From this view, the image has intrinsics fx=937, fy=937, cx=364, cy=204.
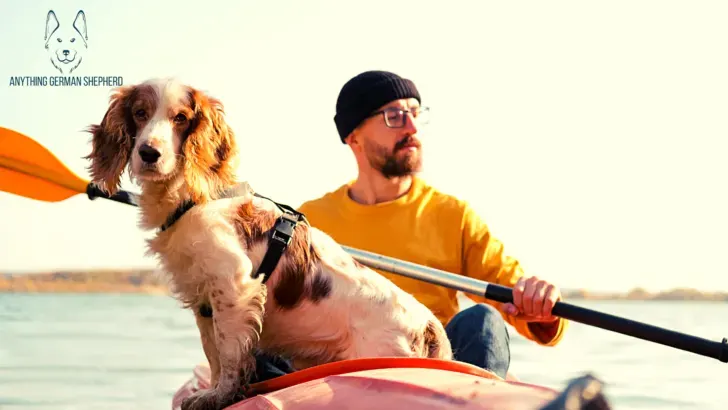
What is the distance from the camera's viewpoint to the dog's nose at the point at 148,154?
244 centimetres

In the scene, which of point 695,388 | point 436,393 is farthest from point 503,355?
point 695,388

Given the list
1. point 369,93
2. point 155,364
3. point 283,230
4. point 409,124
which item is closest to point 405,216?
point 409,124

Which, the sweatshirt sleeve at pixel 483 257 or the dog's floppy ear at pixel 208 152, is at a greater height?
the dog's floppy ear at pixel 208 152

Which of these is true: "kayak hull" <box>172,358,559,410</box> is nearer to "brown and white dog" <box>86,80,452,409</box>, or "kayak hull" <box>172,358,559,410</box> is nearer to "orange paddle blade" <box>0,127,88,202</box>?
"brown and white dog" <box>86,80,452,409</box>

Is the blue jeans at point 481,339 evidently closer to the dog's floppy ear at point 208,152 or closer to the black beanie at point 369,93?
the dog's floppy ear at point 208,152

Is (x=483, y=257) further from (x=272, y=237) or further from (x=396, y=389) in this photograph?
(x=396, y=389)

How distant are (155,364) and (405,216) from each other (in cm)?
527

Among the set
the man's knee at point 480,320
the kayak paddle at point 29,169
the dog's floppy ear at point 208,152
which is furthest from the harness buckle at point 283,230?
the kayak paddle at point 29,169

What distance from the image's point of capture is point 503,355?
2.93 m

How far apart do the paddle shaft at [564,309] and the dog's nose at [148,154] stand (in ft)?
2.22

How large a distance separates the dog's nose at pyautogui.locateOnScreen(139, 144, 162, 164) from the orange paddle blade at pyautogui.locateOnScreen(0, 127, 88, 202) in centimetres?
156

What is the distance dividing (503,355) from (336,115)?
1524 millimetres

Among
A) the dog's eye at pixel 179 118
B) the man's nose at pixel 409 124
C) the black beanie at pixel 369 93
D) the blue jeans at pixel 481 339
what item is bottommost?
the blue jeans at pixel 481 339

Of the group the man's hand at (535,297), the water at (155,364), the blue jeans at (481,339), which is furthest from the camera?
the water at (155,364)
